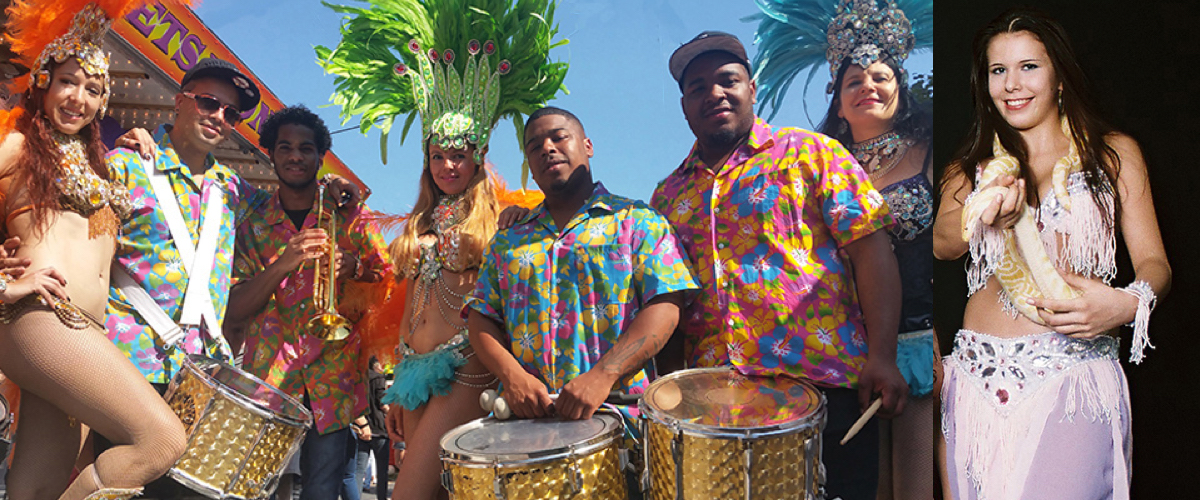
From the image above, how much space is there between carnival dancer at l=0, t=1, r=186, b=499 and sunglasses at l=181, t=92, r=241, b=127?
0.34m

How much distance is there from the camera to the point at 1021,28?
3.16 m

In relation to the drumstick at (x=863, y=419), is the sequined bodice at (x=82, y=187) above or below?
above

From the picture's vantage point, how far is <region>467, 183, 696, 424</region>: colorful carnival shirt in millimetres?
2963

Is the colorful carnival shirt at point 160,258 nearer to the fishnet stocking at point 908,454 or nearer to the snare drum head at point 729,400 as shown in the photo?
the snare drum head at point 729,400

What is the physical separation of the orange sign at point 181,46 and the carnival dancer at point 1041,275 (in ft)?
8.39

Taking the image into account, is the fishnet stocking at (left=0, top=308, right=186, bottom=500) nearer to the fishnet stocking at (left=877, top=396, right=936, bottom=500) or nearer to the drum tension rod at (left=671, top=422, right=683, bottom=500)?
the drum tension rod at (left=671, top=422, right=683, bottom=500)

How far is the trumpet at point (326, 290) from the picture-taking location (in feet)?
11.6

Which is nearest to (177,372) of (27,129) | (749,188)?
(27,129)

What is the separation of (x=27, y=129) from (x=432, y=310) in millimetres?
1668

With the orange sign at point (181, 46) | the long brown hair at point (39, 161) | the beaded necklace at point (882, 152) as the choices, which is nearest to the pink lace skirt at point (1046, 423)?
the beaded necklace at point (882, 152)

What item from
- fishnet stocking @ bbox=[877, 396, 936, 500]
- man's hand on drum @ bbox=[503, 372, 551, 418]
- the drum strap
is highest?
the drum strap

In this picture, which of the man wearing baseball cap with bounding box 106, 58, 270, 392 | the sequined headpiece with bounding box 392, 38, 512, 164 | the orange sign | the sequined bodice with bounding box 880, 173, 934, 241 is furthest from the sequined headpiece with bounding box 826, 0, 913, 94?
the man wearing baseball cap with bounding box 106, 58, 270, 392

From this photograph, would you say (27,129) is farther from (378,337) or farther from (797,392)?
(797,392)

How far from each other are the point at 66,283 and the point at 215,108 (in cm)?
91
